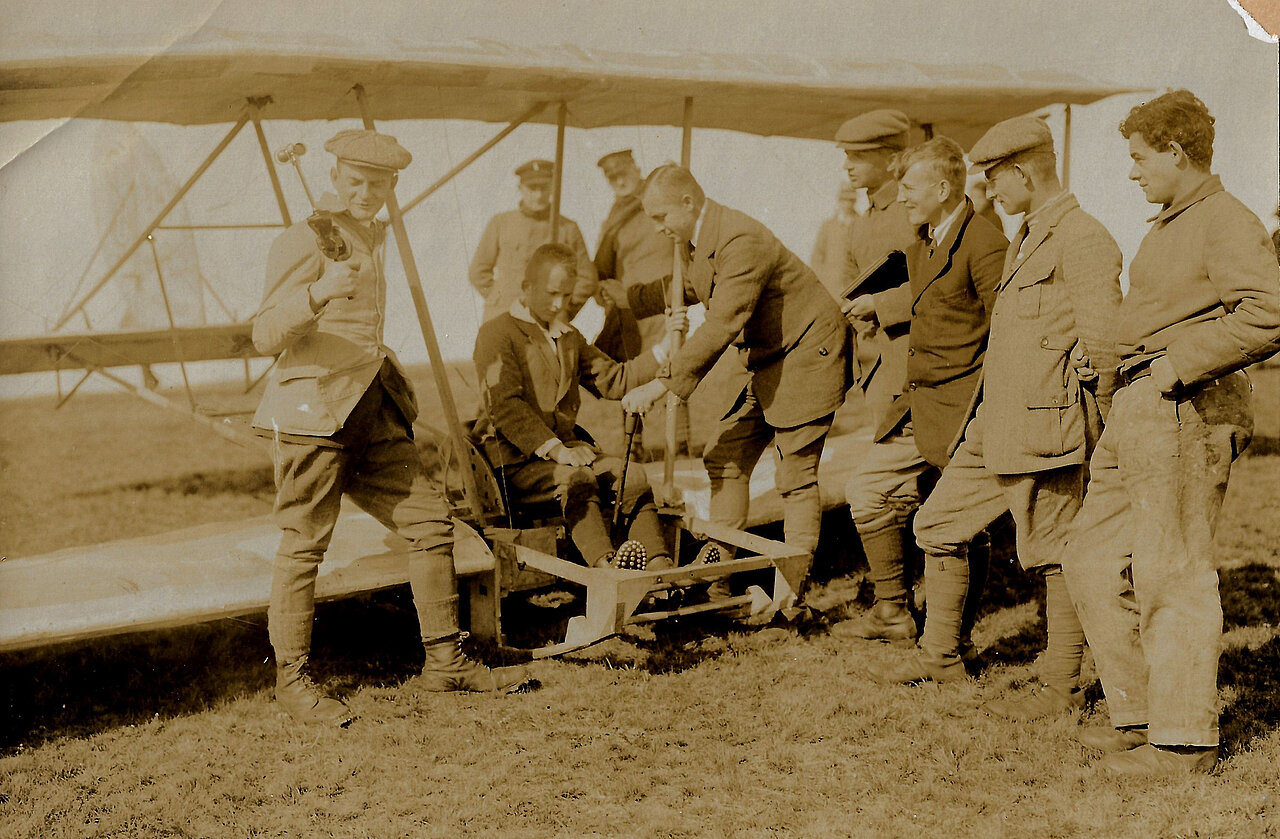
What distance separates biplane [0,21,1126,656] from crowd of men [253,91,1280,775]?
0.26m

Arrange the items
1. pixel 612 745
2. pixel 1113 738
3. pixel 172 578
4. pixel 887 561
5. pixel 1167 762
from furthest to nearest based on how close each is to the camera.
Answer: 1. pixel 887 561
2. pixel 172 578
3. pixel 612 745
4. pixel 1113 738
5. pixel 1167 762

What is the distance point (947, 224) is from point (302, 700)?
3055 mm

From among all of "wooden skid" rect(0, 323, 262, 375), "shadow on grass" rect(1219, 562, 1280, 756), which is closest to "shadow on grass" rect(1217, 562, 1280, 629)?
"shadow on grass" rect(1219, 562, 1280, 756)

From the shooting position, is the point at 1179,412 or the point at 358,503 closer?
the point at 1179,412

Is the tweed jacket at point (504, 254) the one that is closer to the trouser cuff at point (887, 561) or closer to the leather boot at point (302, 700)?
the trouser cuff at point (887, 561)

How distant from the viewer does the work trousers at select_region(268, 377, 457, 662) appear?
3.77 m

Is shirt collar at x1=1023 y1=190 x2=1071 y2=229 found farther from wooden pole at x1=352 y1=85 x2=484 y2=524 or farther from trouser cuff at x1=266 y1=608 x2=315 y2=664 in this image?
trouser cuff at x1=266 y1=608 x2=315 y2=664

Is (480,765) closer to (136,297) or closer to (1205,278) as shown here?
(1205,278)

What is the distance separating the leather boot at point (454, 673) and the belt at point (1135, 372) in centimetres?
250

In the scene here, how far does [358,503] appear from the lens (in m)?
4.06

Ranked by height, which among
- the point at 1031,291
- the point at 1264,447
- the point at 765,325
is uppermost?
the point at 1031,291

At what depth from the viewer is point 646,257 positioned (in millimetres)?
6176

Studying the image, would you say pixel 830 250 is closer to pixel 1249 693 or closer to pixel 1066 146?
pixel 1066 146

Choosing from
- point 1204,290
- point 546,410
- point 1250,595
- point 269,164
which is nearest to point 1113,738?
point 1204,290
